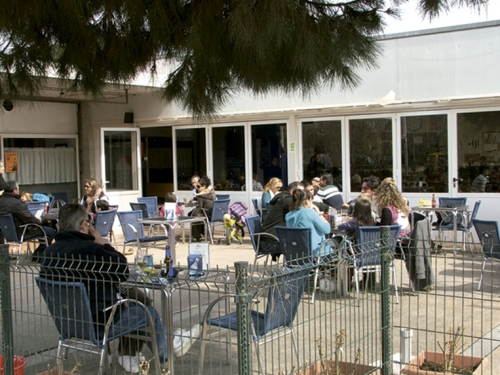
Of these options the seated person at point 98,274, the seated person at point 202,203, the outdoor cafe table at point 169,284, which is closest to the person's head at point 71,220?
the seated person at point 98,274

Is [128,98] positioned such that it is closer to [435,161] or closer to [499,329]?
[435,161]

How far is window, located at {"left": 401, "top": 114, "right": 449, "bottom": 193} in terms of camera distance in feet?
37.8

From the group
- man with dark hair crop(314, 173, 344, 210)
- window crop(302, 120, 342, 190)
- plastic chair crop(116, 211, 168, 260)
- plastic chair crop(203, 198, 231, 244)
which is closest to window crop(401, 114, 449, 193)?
window crop(302, 120, 342, 190)

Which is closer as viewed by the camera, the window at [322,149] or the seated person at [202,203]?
the seated person at [202,203]

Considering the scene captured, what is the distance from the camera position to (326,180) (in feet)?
39.3

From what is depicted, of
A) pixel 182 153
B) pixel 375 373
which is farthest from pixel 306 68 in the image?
pixel 182 153

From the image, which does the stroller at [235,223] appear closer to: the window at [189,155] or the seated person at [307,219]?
the window at [189,155]

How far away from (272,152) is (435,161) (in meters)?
3.53

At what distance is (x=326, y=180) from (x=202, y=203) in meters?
2.41

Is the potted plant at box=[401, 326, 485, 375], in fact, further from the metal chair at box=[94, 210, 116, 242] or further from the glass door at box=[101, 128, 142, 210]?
the glass door at box=[101, 128, 142, 210]

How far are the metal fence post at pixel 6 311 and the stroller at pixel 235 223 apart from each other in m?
7.49

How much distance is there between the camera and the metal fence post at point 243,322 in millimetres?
2912

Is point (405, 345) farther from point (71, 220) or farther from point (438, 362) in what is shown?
point (71, 220)

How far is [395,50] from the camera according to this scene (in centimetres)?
1191
